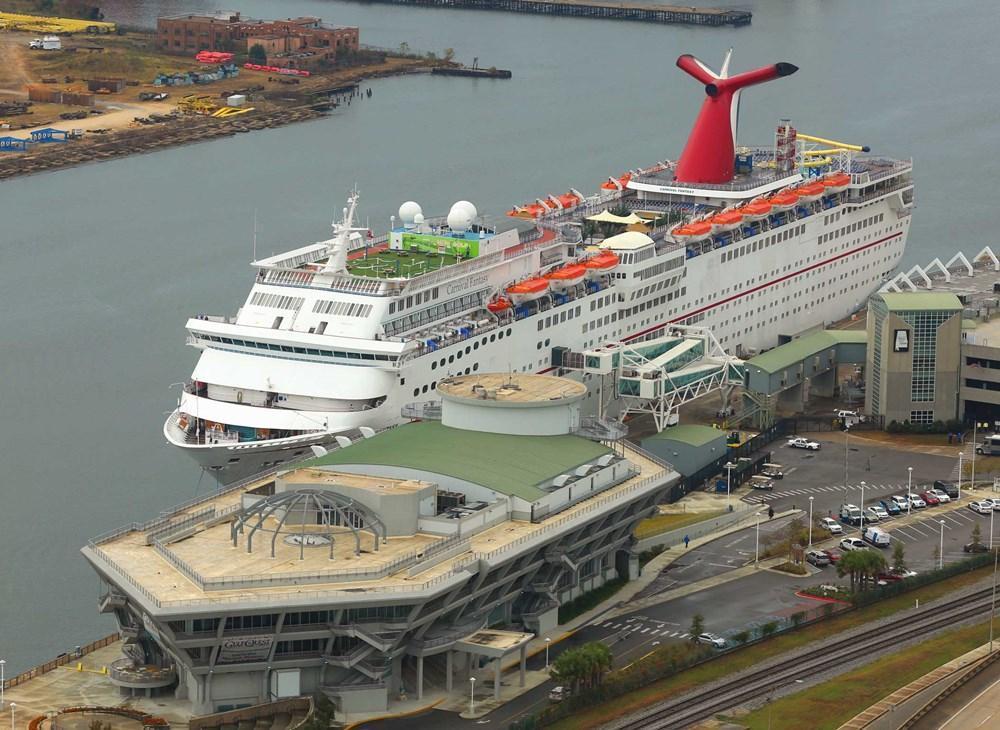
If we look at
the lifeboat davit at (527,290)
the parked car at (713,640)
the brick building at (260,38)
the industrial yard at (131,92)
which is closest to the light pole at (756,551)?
the parked car at (713,640)

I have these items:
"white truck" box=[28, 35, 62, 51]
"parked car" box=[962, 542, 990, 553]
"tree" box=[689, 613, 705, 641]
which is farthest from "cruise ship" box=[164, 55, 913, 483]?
"white truck" box=[28, 35, 62, 51]

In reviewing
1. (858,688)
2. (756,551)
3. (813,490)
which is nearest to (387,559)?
(858,688)

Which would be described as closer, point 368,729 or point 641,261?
point 368,729

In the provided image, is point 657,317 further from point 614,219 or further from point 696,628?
point 696,628

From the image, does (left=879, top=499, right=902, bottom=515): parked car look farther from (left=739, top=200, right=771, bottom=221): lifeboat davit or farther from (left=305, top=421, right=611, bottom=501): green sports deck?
(left=739, top=200, right=771, bottom=221): lifeboat davit

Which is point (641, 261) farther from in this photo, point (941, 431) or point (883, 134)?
point (883, 134)

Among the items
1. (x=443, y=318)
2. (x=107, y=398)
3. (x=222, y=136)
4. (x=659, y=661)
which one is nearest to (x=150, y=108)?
(x=222, y=136)

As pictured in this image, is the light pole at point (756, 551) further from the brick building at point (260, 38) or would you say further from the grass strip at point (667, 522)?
the brick building at point (260, 38)

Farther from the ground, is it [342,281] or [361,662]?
[342,281]
